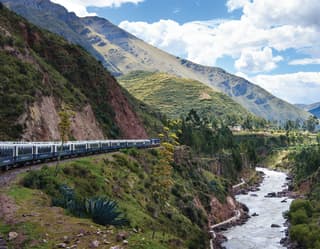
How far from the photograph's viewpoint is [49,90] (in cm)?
6519

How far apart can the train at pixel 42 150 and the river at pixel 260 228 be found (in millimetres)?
23794

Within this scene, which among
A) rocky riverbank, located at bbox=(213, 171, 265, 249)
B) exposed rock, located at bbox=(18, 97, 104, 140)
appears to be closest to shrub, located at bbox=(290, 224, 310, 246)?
rocky riverbank, located at bbox=(213, 171, 265, 249)

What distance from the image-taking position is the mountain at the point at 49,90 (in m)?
52.6

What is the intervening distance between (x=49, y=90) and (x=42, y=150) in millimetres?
25170

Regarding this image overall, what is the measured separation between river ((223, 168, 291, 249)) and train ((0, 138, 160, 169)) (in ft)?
78.1

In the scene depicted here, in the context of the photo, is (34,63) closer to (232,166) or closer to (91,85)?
(91,85)

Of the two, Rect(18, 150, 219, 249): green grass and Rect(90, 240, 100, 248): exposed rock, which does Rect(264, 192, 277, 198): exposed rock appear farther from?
Rect(90, 240, 100, 248): exposed rock

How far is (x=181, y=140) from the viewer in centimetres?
12425

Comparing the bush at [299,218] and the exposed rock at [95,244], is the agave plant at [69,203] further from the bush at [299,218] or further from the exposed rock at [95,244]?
the bush at [299,218]

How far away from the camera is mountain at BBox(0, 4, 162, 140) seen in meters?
52.6

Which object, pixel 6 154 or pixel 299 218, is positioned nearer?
pixel 6 154

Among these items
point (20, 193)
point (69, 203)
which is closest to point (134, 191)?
point (20, 193)

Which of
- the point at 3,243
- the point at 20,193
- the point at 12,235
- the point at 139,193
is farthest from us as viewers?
the point at 139,193

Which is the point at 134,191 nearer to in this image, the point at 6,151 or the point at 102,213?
the point at 6,151
